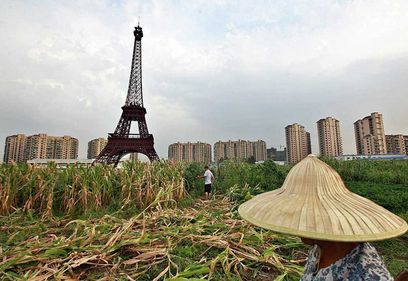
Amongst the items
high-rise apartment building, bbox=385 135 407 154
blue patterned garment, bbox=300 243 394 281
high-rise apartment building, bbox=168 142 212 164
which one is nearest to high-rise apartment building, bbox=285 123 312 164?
high-rise apartment building, bbox=168 142 212 164

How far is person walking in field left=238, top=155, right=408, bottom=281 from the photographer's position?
79cm

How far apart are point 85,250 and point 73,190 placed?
2.84 m

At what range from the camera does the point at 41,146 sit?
1560 inches

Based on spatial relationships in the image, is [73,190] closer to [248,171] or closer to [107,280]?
[107,280]

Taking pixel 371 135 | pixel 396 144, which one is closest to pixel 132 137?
pixel 371 135

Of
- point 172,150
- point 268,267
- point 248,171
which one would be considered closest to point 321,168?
point 268,267

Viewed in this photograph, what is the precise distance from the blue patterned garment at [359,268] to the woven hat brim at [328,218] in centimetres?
17

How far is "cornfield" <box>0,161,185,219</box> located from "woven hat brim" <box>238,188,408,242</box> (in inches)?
162

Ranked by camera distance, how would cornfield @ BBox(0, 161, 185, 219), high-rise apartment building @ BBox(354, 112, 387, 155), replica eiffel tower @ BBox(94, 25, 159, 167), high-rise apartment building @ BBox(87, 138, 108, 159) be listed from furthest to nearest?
high-rise apartment building @ BBox(87, 138, 108, 159)
high-rise apartment building @ BBox(354, 112, 387, 155)
replica eiffel tower @ BBox(94, 25, 159, 167)
cornfield @ BBox(0, 161, 185, 219)

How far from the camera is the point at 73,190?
16.8 ft

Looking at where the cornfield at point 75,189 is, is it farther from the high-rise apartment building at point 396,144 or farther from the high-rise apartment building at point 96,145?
the high-rise apartment building at point 396,144

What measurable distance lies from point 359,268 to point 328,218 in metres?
0.29

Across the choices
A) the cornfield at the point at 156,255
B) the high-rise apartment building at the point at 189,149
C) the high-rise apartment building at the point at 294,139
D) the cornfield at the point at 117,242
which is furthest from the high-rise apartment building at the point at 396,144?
the cornfield at the point at 156,255

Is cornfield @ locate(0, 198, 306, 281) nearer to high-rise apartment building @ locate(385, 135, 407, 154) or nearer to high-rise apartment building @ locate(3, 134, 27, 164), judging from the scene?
high-rise apartment building @ locate(3, 134, 27, 164)
